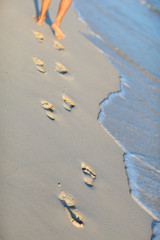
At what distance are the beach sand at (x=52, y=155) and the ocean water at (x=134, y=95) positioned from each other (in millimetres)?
122

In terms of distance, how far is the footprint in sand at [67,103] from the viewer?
2580mm

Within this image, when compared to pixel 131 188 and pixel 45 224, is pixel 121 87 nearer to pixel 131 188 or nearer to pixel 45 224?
pixel 131 188

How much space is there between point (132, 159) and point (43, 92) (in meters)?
1.00

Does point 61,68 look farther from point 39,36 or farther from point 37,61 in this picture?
point 39,36

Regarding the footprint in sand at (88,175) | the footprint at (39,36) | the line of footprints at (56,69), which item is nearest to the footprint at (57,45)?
the line of footprints at (56,69)

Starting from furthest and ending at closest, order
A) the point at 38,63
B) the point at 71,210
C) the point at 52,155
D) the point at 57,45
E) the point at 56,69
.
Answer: the point at 57,45
the point at 56,69
the point at 38,63
the point at 52,155
the point at 71,210

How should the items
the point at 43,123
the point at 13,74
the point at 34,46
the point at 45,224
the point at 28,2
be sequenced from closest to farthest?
the point at 45,224 < the point at 43,123 < the point at 13,74 < the point at 34,46 < the point at 28,2

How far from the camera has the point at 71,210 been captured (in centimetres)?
171

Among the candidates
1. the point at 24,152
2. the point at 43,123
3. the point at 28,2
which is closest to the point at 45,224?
the point at 24,152

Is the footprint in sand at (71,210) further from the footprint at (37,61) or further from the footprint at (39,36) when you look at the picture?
the footprint at (39,36)

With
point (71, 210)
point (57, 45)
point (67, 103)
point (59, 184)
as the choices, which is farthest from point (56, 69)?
point (71, 210)

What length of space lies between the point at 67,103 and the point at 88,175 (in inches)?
32.8

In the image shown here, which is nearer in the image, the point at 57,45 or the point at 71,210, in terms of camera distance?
the point at 71,210

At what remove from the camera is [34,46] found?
315 cm
